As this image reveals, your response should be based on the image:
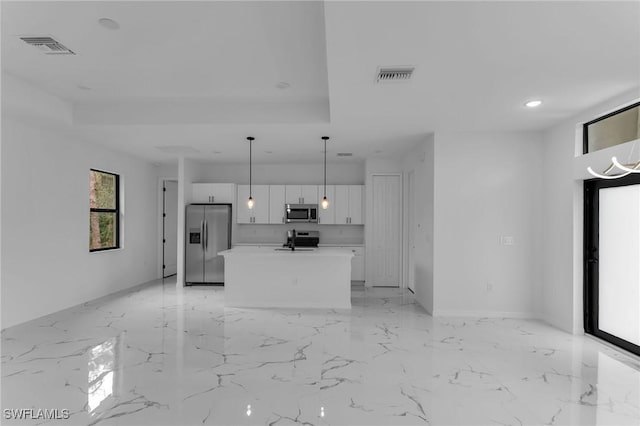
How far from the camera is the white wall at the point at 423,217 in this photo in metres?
5.45

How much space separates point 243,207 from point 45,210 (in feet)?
11.7

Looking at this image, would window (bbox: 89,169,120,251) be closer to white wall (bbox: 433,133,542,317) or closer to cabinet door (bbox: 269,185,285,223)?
cabinet door (bbox: 269,185,285,223)

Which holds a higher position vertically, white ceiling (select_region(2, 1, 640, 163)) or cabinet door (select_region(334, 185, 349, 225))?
white ceiling (select_region(2, 1, 640, 163))

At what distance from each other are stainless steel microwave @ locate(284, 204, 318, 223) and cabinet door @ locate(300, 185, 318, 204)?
0.45ft

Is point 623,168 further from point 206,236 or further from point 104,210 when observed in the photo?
point 104,210

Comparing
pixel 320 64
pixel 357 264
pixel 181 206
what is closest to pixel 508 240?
pixel 357 264

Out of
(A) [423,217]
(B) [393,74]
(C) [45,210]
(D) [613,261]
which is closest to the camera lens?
(B) [393,74]

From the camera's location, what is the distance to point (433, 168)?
5.32 m

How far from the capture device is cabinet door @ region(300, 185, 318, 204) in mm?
7855

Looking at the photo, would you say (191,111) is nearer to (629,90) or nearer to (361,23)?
(361,23)

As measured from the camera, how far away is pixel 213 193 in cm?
781

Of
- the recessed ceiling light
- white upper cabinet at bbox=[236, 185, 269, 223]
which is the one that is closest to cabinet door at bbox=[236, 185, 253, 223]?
white upper cabinet at bbox=[236, 185, 269, 223]

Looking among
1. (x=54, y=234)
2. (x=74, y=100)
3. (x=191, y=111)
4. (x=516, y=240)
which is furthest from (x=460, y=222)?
(x=54, y=234)

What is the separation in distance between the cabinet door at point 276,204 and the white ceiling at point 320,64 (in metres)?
2.31
